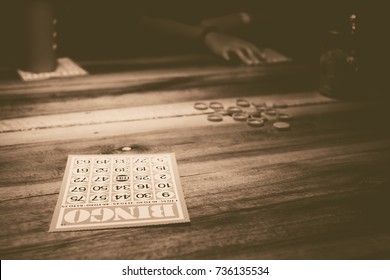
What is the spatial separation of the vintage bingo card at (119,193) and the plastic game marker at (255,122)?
12.4 inches


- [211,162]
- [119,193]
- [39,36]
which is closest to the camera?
[119,193]

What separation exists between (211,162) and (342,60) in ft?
2.12

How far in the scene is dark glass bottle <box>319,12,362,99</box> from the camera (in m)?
1.43

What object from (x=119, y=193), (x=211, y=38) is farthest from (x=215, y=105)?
(x=211, y=38)

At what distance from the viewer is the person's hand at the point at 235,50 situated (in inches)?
77.0

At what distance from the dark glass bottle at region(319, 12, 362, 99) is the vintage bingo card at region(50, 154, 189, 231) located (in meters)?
0.70

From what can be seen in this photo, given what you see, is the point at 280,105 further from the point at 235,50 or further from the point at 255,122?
the point at 235,50

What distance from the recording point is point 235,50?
6.47ft

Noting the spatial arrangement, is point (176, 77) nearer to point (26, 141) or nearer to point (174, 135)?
point (174, 135)
